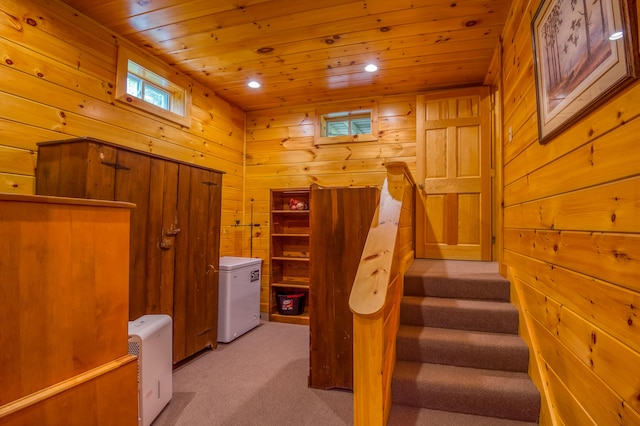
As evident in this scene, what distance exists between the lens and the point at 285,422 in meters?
1.99

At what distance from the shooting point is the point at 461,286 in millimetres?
2473

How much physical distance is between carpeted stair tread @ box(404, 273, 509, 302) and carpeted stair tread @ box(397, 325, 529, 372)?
1.10 ft

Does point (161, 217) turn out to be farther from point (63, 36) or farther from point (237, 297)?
point (63, 36)

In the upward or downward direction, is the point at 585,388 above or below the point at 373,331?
below

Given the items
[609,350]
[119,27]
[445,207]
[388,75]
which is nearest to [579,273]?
[609,350]

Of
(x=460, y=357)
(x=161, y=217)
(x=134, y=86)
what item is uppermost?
(x=134, y=86)

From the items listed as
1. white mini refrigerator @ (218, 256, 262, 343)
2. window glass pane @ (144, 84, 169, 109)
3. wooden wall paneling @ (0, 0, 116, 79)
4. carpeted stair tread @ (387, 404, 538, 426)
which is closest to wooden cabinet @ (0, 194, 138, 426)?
carpeted stair tread @ (387, 404, 538, 426)

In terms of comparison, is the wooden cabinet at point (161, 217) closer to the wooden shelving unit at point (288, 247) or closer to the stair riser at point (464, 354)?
the wooden shelving unit at point (288, 247)

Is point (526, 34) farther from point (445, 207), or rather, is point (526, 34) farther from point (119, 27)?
point (119, 27)

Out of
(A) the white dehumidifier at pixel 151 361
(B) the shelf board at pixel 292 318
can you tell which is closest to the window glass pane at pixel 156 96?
(A) the white dehumidifier at pixel 151 361

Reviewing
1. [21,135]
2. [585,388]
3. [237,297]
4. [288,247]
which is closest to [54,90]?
[21,135]

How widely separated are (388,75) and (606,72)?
253cm

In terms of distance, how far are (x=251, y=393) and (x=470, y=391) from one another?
4.80ft

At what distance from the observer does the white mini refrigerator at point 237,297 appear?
328 cm
